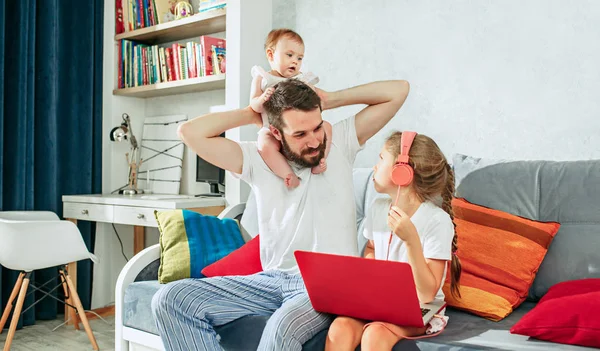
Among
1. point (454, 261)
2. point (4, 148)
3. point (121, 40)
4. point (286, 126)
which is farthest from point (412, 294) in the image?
point (121, 40)

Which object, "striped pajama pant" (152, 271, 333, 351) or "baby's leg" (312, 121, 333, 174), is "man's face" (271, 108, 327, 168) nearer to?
"baby's leg" (312, 121, 333, 174)

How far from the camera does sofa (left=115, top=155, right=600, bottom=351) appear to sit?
1.52 m

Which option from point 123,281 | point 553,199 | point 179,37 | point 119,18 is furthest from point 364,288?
point 119,18

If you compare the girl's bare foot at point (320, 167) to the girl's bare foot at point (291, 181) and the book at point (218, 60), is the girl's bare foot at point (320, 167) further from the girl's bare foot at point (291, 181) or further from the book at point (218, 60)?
the book at point (218, 60)

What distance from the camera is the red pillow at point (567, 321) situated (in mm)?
1338

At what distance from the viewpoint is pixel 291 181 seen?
180 centimetres

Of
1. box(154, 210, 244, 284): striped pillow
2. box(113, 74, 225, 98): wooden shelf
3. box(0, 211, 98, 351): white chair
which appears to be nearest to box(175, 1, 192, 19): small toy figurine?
box(113, 74, 225, 98): wooden shelf

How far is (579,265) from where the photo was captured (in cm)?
173

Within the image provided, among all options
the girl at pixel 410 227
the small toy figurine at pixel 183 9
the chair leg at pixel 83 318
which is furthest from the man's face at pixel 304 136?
the small toy figurine at pixel 183 9

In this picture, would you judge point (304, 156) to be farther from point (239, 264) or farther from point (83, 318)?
point (83, 318)

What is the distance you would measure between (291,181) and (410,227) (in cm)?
51

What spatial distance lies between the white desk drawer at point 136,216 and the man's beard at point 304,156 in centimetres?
131

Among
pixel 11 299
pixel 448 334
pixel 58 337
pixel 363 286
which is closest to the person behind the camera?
→ pixel 363 286

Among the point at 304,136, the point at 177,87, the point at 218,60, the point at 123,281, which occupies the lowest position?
the point at 123,281
